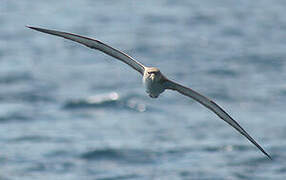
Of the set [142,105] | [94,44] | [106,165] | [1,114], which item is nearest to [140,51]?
[142,105]

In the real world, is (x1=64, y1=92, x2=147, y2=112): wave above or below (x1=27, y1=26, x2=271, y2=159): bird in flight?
above

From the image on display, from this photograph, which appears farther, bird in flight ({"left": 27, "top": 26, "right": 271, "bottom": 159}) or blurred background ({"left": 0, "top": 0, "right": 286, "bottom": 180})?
blurred background ({"left": 0, "top": 0, "right": 286, "bottom": 180})

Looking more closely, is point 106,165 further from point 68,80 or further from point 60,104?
point 68,80

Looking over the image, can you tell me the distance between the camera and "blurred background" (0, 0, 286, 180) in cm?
5406

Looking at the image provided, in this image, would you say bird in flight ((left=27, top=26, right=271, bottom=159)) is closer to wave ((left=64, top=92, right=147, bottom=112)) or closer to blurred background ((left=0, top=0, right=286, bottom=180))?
blurred background ((left=0, top=0, right=286, bottom=180))

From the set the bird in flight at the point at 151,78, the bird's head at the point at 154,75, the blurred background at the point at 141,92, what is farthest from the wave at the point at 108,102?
the bird's head at the point at 154,75

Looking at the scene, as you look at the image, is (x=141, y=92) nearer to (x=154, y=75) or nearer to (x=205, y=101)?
(x=205, y=101)

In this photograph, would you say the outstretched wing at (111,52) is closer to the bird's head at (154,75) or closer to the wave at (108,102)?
the bird's head at (154,75)

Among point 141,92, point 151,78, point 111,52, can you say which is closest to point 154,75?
point 151,78

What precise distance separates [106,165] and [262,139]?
9635 millimetres

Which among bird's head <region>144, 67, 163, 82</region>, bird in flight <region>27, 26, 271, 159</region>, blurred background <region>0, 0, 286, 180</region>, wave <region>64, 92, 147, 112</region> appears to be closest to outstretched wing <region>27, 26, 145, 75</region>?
bird in flight <region>27, 26, 271, 159</region>

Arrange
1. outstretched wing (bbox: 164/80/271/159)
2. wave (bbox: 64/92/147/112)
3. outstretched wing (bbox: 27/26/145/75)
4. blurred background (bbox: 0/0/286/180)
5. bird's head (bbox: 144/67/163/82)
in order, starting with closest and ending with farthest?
1. bird's head (bbox: 144/67/163/82)
2. outstretched wing (bbox: 164/80/271/159)
3. outstretched wing (bbox: 27/26/145/75)
4. blurred background (bbox: 0/0/286/180)
5. wave (bbox: 64/92/147/112)

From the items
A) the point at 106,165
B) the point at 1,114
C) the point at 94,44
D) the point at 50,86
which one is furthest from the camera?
the point at 50,86

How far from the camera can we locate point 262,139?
56.1 meters
